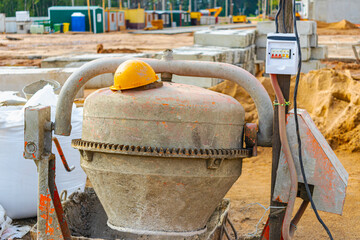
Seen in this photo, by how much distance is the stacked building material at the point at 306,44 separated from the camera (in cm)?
Answer: 1227

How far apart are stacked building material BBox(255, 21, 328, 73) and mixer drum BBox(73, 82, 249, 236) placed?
32.9 ft

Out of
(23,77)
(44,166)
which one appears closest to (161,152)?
(44,166)

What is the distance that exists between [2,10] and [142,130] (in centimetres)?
4093

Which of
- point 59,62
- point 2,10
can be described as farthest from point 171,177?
point 2,10

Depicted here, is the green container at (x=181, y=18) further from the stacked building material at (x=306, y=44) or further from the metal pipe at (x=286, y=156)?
the metal pipe at (x=286, y=156)

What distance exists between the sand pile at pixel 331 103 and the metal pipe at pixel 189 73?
14.5ft

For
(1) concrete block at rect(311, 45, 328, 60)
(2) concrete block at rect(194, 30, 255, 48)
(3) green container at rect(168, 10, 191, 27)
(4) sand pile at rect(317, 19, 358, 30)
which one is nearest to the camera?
(2) concrete block at rect(194, 30, 255, 48)

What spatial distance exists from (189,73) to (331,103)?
5488mm

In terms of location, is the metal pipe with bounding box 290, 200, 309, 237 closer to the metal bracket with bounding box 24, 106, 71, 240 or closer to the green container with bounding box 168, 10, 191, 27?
the metal bracket with bounding box 24, 106, 71, 240

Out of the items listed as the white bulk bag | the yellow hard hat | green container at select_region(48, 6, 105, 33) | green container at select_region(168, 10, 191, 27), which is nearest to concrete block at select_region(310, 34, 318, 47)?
the white bulk bag

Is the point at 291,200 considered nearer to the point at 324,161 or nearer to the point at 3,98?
the point at 324,161

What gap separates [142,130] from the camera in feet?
8.59

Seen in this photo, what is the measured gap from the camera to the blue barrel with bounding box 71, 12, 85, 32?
35781 millimetres

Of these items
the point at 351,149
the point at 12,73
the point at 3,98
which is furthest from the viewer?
the point at 12,73
